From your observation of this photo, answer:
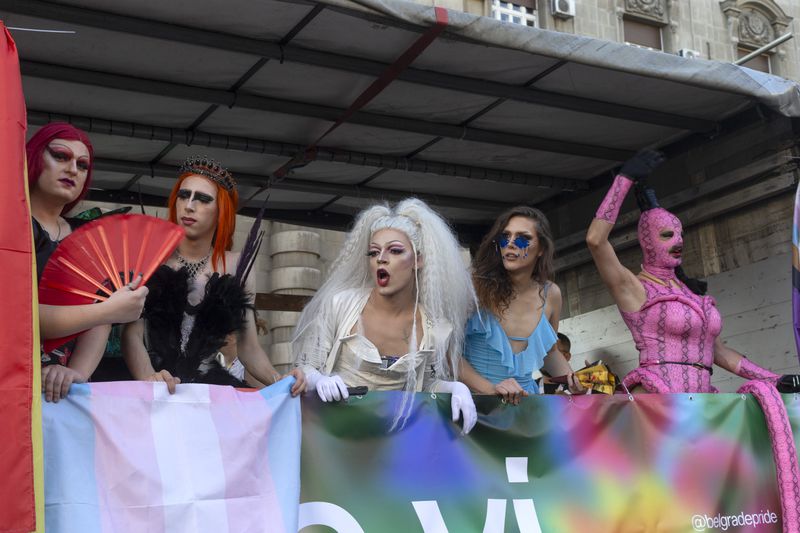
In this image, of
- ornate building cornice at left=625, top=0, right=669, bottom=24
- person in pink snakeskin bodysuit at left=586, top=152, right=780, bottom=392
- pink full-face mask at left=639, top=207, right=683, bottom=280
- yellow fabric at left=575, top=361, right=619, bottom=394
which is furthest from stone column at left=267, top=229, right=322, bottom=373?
ornate building cornice at left=625, top=0, right=669, bottom=24

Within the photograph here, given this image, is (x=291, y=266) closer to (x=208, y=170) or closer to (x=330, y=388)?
(x=208, y=170)

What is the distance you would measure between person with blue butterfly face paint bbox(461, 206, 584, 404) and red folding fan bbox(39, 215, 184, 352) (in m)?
1.74

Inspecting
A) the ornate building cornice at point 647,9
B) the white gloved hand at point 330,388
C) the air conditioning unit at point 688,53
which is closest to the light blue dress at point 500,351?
the white gloved hand at point 330,388

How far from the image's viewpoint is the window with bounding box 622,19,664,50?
21750 millimetres

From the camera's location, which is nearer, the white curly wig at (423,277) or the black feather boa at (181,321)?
the black feather boa at (181,321)

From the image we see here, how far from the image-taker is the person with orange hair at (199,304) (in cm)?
354

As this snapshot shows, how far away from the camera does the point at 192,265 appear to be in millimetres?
3852

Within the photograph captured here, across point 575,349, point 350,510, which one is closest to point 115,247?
point 350,510

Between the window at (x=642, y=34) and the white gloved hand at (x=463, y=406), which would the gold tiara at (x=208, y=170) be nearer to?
the white gloved hand at (x=463, y=406)

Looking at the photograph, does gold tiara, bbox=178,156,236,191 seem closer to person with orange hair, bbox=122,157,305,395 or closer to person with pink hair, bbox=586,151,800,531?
person with orange hair, bbox=122,157,305,395

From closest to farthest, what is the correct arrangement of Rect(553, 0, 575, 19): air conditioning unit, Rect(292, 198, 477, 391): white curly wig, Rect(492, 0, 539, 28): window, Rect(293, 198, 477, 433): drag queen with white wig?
Rect(293, 198, 477, 433): drag queen with white wig < Rect(292, 198, 477, 391): white curly wig < Rect(553, 0, 575, 19): air conditioning unit < Rect(492, 0, 539, 28): window

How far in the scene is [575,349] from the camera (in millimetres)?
6887

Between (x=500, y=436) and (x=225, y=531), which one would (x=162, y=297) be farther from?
(x=500, y=436)

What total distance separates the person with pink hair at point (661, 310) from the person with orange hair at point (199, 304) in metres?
2.04
